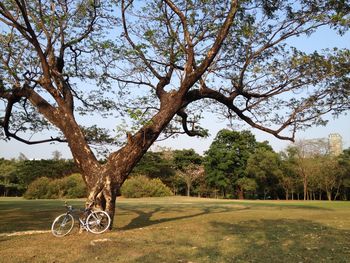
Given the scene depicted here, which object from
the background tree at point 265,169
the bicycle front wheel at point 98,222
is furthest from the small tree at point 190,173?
the bicycle front wheel at point 98,222

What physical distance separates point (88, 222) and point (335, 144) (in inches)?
1946

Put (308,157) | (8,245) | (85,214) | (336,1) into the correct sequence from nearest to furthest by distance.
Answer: (8,245), (85,214), (336,1), (308,157)

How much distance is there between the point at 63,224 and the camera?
9.08 meters

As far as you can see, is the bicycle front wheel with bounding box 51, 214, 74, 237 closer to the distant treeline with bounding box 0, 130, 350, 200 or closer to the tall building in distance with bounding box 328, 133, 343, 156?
the distant treeline with bounding box 0, 130, 350, 200

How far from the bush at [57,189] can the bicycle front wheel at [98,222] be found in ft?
86.5

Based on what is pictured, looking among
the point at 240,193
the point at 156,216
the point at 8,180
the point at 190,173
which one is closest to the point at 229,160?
the point at 240,193

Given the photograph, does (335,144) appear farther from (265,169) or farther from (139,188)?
(139,188)

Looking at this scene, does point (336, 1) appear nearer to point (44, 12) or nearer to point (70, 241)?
point (44, 12)

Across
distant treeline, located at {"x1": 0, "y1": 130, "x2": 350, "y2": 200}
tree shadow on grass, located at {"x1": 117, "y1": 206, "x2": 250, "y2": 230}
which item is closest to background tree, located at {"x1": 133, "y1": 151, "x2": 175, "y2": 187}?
distant treeline, located at {"x1": 0, "y1": 130, "x2": 350, "y2": 200}

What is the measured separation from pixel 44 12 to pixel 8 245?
691 cm

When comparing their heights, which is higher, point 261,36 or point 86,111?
point 261,36

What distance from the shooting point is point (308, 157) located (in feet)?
151

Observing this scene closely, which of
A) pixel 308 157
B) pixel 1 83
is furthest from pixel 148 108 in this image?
pixel 308 157

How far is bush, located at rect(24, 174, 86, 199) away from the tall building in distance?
30731mm
